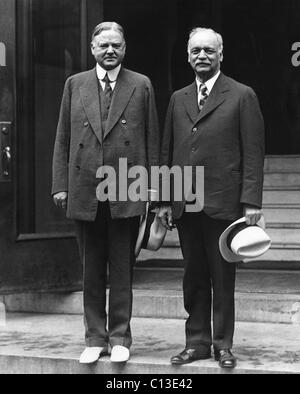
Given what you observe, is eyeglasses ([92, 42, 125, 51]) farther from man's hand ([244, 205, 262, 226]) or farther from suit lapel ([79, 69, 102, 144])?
man's hand ([244, 205, 262, 226])

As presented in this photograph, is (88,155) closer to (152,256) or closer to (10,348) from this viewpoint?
(10,348)

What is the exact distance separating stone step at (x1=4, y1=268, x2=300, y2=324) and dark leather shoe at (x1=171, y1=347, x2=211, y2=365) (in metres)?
1.20

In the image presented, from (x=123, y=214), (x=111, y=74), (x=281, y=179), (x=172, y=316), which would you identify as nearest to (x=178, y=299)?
(x=172, y=316)

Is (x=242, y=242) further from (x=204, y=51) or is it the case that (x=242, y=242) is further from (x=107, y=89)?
(x=107, y=89)

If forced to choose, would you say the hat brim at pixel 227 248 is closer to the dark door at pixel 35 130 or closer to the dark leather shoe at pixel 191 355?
the dark leather shoe at pixel 191 355

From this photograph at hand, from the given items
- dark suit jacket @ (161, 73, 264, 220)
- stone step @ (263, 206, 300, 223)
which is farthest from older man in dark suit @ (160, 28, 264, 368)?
stone step @ (263, 206, 300, 223)

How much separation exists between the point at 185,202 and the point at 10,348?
143 centimetres

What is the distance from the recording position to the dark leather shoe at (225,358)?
4.41 meters

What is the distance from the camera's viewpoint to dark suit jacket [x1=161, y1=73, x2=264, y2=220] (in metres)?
4.42

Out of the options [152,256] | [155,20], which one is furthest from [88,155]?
[155,20]

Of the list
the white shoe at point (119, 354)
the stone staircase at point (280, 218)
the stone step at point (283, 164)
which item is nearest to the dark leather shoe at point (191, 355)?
the white shoe at point (119, 354)

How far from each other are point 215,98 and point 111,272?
1.07 meters

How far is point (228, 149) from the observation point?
445cm

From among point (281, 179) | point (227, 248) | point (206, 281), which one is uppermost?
point (281, 179)
